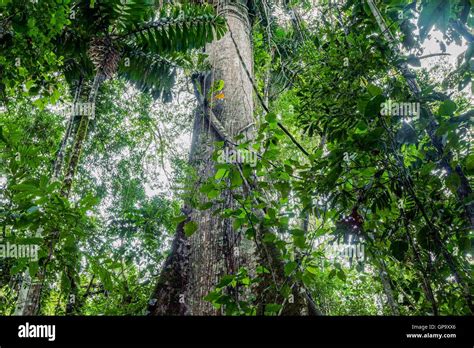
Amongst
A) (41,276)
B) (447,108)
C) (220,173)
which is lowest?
(41,276)

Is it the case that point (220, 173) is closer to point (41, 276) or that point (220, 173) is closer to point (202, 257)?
point (202, 257)

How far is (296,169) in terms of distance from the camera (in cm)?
209

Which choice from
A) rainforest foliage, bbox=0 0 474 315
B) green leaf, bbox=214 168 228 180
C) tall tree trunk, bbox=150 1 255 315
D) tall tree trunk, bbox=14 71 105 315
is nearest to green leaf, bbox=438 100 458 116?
rainforest foliage, bbox=0 0 474 315

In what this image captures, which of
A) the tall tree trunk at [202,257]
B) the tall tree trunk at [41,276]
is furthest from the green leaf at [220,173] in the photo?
the tall tree trunk at [41,276]

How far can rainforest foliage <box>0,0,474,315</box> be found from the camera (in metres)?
1.58

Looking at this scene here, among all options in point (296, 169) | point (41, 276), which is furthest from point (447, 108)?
point (41, 276)

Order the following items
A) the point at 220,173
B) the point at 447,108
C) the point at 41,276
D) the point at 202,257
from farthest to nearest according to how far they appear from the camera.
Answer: the point at 202,257 < the point at 41,276 < the point at 220,173 < the point at 447,108

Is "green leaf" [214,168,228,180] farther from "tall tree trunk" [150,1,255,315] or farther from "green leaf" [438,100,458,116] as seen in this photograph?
"green leaf" [438,100,458,116]

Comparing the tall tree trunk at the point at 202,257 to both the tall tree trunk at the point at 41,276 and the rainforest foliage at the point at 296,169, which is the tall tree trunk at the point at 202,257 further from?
the tall tree trunk at the point at 41,276

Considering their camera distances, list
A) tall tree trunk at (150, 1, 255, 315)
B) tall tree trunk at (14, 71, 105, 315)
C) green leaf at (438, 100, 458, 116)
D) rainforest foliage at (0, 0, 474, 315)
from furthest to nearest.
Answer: tall tree trunk at (150, 1, 255, 315) < tall tree trunk at (14, 71, 105, 315) < rainforest foliage at (0, 0, 474, 315) < green leaf at (438, 100, 458, 116)

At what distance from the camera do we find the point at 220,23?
4.24 m

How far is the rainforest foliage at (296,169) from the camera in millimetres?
1577

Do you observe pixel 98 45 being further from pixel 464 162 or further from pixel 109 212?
pixel 464 162

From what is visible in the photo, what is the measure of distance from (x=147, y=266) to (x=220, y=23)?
3.14 meters
